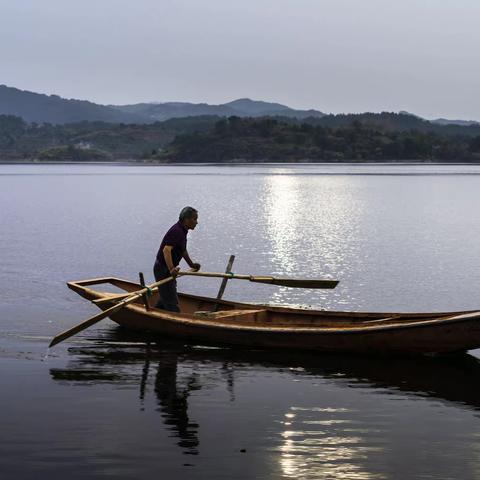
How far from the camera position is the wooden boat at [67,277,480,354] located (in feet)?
55.1

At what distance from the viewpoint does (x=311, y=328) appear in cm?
1767

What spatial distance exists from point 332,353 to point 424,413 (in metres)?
3.94

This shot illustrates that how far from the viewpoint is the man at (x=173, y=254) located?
18.1 metres

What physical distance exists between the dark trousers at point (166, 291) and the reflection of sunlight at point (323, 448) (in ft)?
20.0

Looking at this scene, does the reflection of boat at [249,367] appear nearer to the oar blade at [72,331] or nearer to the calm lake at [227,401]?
the calm lake at [227,401]

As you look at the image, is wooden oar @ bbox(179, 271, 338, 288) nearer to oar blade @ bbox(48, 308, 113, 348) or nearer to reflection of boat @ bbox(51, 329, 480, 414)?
reflection of boat @ bbox(51, 329, 480, 414)

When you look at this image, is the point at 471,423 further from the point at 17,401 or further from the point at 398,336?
the point at 17,401

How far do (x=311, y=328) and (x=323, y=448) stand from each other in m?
5.56

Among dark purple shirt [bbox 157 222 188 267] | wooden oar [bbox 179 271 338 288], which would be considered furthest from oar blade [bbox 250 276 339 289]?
dark purple shirt [bbox 157 222 188 267]

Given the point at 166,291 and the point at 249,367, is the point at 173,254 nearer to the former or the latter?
the point at 166,291

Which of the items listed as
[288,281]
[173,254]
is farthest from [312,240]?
[173,254]

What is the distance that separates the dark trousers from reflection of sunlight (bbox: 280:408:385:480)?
609cm

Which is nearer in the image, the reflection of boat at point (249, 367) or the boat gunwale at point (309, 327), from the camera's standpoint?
the reflection of boat at point (249, 367)

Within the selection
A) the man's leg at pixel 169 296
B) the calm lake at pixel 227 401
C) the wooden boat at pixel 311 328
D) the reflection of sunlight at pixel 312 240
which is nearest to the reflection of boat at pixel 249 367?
the calm lake at pixel 227 401
